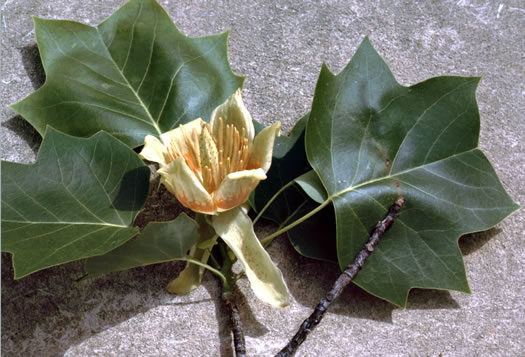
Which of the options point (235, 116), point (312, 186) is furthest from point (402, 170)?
point (235, 116)

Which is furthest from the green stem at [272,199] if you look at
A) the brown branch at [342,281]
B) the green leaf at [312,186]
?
the brown branch at [342,281]

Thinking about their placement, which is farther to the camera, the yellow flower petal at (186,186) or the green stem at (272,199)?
the green stem at (272,199)

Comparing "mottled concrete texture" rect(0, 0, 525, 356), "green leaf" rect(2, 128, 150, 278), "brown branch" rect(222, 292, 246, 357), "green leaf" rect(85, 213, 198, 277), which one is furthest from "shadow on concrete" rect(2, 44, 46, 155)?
"brown branch" rect(222, 292, 246, 357)

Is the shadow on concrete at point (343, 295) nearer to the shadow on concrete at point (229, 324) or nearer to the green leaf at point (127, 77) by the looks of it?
the shadow on concrete at point (229, 324)

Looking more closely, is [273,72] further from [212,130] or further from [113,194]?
[113,194]

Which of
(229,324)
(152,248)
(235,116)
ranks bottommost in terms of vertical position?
(229,324)

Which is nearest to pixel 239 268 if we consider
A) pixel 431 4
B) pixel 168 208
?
pixel 168 208

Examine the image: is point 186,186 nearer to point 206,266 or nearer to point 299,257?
point 206,266

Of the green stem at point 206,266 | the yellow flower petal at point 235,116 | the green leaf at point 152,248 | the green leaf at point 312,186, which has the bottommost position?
the green stem at point 206,266

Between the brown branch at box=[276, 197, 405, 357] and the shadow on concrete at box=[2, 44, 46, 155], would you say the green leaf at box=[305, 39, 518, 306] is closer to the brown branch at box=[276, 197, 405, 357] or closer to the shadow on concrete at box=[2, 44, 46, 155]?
the brown branch at box=[276, 197, 405, 357]
